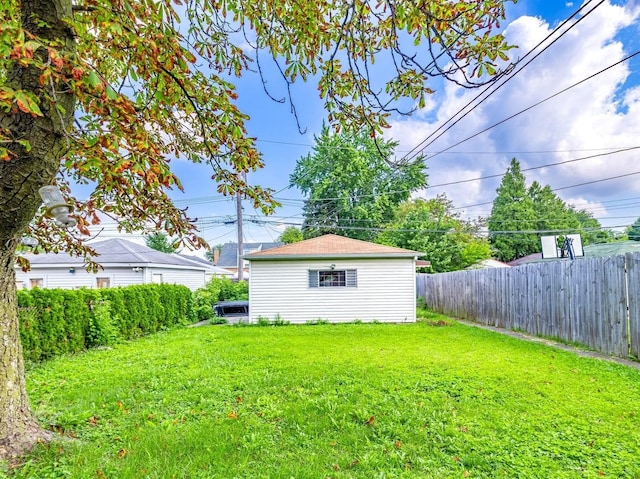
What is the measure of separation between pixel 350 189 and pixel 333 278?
14.9 meters

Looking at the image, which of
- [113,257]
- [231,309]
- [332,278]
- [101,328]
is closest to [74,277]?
[113,257]

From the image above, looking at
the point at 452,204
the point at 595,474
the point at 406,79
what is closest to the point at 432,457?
the point at 595,474

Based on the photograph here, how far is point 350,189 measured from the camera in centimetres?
2469

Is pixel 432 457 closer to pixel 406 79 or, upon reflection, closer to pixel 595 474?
pixel 595 474

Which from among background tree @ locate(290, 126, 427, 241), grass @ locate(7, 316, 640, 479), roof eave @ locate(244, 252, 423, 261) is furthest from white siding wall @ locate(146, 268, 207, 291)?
background tree @ locate(290, 126, 427, 241)

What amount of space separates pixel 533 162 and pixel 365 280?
1927 cm

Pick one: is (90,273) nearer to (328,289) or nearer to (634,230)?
(328,289)

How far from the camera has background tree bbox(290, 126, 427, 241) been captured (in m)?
24.2

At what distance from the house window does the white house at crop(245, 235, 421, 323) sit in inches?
1.2

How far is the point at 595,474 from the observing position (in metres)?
2.41

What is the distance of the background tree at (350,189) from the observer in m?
24.2

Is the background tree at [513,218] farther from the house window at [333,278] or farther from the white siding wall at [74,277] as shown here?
the white siding wall at [74,277]

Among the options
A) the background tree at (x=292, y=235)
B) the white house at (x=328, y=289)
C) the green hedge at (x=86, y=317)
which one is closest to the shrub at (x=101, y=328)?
the green hedge at (x=86, y=317)

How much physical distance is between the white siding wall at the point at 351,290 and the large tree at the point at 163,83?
23.4ft
